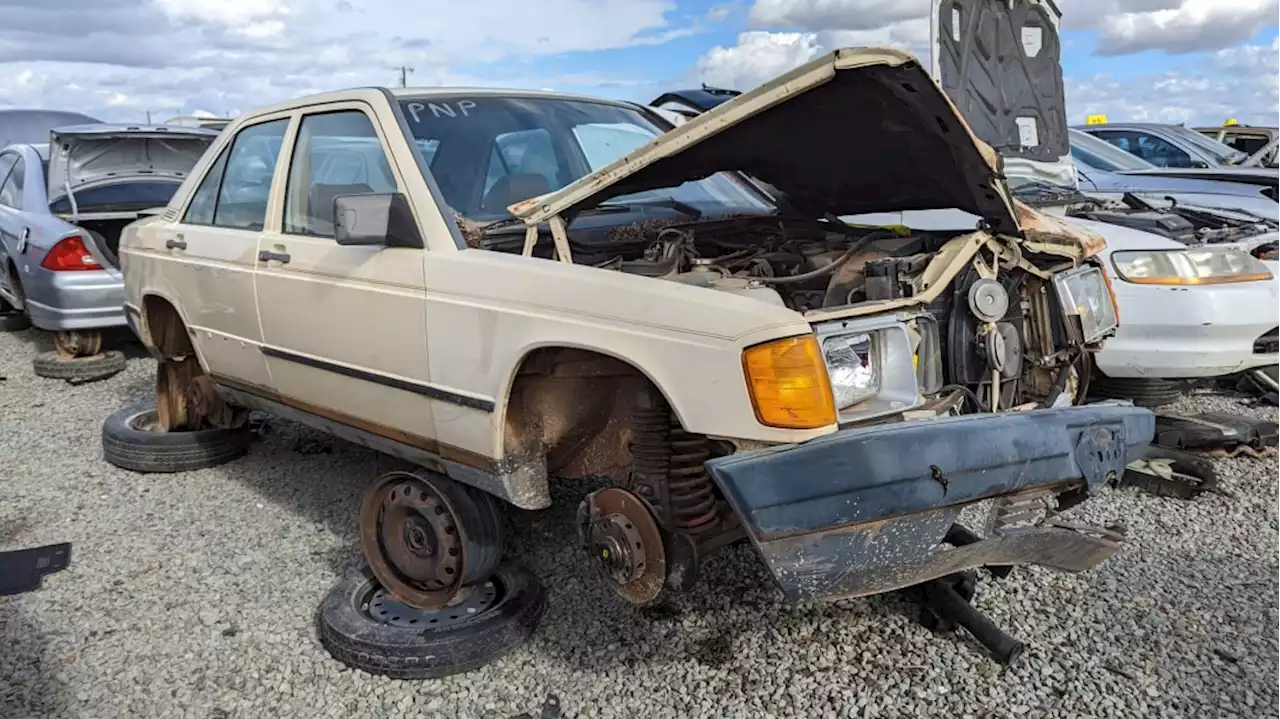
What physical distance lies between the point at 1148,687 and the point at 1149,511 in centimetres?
156

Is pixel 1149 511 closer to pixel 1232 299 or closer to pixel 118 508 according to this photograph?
pixel 1232 299

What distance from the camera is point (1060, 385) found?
3.11m

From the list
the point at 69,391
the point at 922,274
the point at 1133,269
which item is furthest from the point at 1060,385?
the point at 69,391

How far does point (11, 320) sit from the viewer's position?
8766 mm

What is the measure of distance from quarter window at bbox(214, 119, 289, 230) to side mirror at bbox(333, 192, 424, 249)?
1.03 m

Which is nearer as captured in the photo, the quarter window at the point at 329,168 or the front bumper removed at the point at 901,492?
the front bumper removed at the point at 901,492

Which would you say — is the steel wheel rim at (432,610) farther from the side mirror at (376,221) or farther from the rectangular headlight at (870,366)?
the rectangular headlight at (870,366)

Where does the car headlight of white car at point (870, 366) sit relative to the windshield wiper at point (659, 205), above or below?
below

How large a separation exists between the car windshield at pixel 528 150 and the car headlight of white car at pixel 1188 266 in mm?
2042

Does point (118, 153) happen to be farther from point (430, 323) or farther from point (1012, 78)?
point (1012, 78)

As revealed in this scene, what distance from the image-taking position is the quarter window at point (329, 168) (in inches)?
129

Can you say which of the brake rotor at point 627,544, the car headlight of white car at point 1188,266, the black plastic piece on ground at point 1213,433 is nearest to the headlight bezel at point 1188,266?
the car headlight of white car at point 1188,266

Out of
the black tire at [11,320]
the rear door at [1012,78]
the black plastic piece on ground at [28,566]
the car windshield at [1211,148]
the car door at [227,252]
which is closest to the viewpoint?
the black plastic piece on ground at [28,566]

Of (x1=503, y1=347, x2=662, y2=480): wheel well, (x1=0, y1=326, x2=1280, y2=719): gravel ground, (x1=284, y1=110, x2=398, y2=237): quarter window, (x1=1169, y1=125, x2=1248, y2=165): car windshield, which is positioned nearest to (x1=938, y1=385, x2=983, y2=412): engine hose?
(x1=0, y1=326, x2=1280, y2=719): gravel ground
